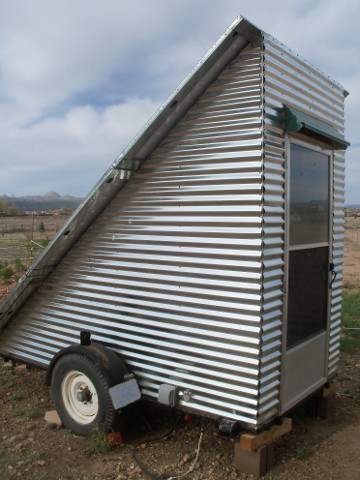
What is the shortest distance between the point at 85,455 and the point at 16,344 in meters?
1.97

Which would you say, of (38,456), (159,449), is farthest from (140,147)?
(38,456)

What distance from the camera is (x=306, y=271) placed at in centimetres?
434

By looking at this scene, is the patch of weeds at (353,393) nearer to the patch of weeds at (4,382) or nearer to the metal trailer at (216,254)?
the metal trailer at (216,254)

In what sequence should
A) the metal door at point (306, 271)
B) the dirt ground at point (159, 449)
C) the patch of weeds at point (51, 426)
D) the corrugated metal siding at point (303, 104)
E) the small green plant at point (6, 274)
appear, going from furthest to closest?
the small green plant at point (6, 274) → the patch of weeds at point (51, 426) → the metal door at point (306, 271) → the dirt ground at point (159, 449) → the corrugated metal siding at point (303, 104)

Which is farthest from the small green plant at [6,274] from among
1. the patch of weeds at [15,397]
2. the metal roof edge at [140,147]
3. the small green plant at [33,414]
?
the small green plant at [33,414]

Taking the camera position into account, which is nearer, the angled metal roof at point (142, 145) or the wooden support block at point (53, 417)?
the angled metal roof at point (142, 145)

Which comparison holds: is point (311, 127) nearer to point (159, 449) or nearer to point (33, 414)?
point (159, 449)

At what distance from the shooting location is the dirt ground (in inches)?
150

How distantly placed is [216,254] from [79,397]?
2.03m

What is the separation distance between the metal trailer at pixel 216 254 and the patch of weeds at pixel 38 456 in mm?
401

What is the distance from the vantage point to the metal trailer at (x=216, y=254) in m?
3.63

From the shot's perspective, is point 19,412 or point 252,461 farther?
point 19,412

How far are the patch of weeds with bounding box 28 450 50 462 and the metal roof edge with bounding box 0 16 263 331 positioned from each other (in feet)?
5.77

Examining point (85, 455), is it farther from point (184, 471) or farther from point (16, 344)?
point (16, 344)
